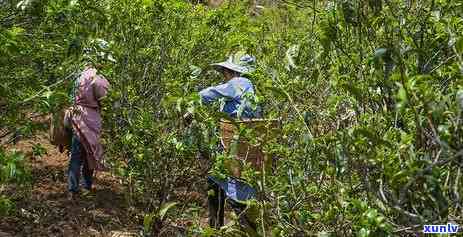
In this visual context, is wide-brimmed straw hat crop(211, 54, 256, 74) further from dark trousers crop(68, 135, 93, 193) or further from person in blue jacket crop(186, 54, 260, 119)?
dark trousers crop(68, 135, 93, 193)

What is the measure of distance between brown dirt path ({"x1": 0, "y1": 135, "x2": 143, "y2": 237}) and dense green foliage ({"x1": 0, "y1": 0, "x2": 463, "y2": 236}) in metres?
0.77

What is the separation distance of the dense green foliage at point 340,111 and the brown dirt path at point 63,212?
2.54 ft

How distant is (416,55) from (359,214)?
81 cm

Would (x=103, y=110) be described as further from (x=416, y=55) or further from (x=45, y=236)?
(x=416, y=55)

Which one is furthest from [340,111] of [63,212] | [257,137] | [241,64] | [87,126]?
[63,212]

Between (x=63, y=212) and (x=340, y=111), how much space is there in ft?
11.7

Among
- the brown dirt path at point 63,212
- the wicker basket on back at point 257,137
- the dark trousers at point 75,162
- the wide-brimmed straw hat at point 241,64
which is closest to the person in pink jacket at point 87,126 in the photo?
the dark trousers at point 75,162

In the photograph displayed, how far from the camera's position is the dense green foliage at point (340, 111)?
1989mm

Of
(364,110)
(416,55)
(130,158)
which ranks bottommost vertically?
(130,158)

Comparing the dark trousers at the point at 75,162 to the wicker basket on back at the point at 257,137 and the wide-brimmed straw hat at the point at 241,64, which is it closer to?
the wide-brimmed straw hat at the point at 241,64

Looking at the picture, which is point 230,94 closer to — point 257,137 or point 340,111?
point 257,137

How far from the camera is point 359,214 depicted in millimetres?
2143

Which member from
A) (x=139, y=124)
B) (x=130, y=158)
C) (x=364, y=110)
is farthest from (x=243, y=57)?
(x=364, y=110)

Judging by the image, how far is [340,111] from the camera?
2803mm
